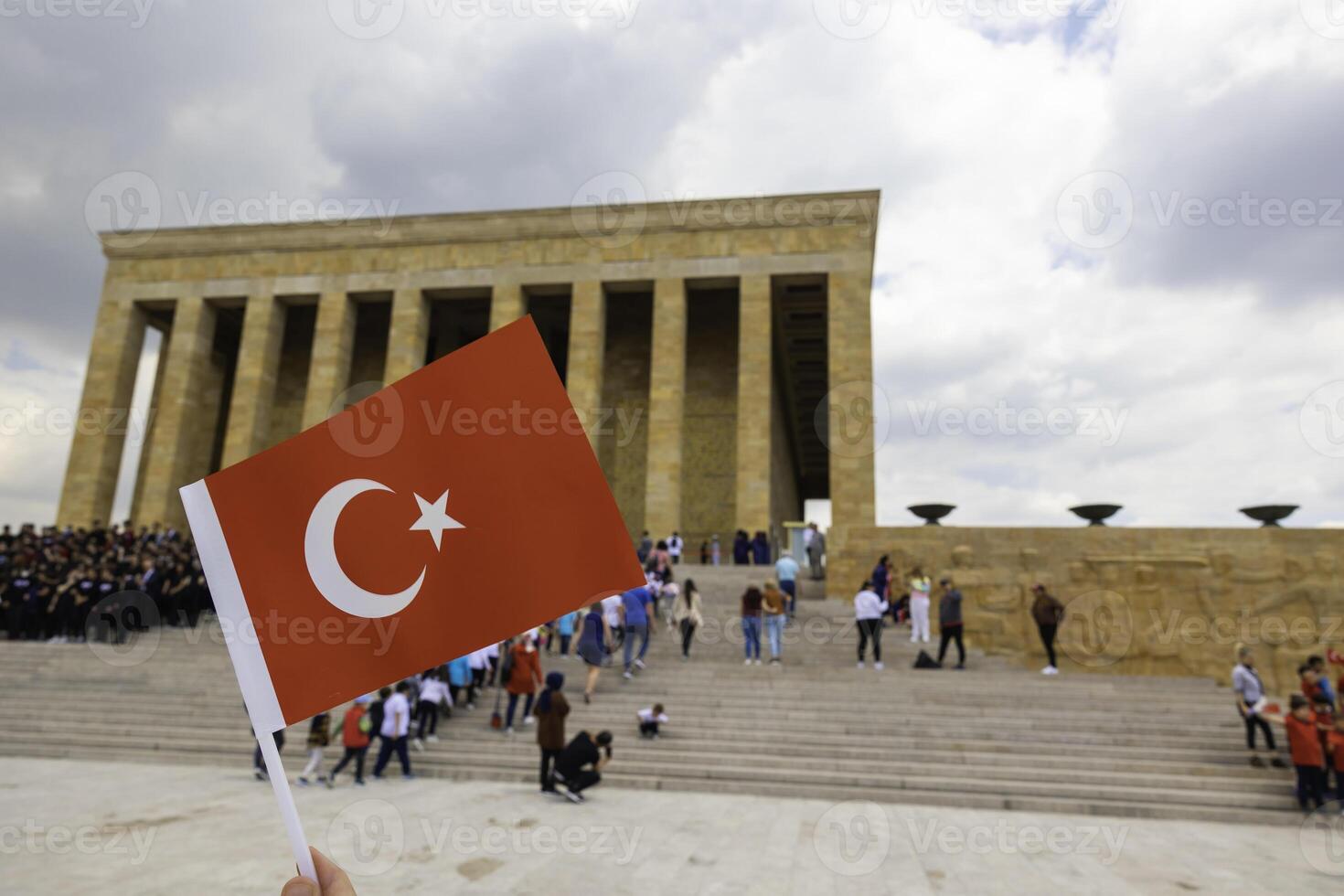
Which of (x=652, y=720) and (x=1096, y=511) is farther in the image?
(x=1096, y=511)

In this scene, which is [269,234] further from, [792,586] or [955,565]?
[955,565]

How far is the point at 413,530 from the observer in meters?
2.52

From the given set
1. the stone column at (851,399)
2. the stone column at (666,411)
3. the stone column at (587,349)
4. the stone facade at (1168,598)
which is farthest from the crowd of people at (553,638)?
the stone column at (587,349)

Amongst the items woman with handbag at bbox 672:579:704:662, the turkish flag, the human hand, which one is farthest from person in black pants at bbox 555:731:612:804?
the human hand

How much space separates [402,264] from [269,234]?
5.34m

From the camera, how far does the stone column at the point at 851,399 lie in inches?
892

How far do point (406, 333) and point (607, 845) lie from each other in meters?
23.0

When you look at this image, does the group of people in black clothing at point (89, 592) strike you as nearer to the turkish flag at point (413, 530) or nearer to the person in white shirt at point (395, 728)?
the person in white shirt at point (395, 728)

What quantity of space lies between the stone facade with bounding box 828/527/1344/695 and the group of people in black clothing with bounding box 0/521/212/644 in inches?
616

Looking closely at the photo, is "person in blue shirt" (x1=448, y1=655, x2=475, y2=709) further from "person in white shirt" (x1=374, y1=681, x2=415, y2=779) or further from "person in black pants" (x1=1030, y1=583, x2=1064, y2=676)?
"person in black pants" (x1=1030, y1=583, x2=1064, y2=676)

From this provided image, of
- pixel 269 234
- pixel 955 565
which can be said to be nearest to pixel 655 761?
pixel 955 565

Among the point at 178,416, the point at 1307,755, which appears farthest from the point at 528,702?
the point at 178,416

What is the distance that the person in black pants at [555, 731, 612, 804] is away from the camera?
809 centimetres

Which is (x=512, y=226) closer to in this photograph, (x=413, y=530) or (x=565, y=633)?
(x=565, y=633)
